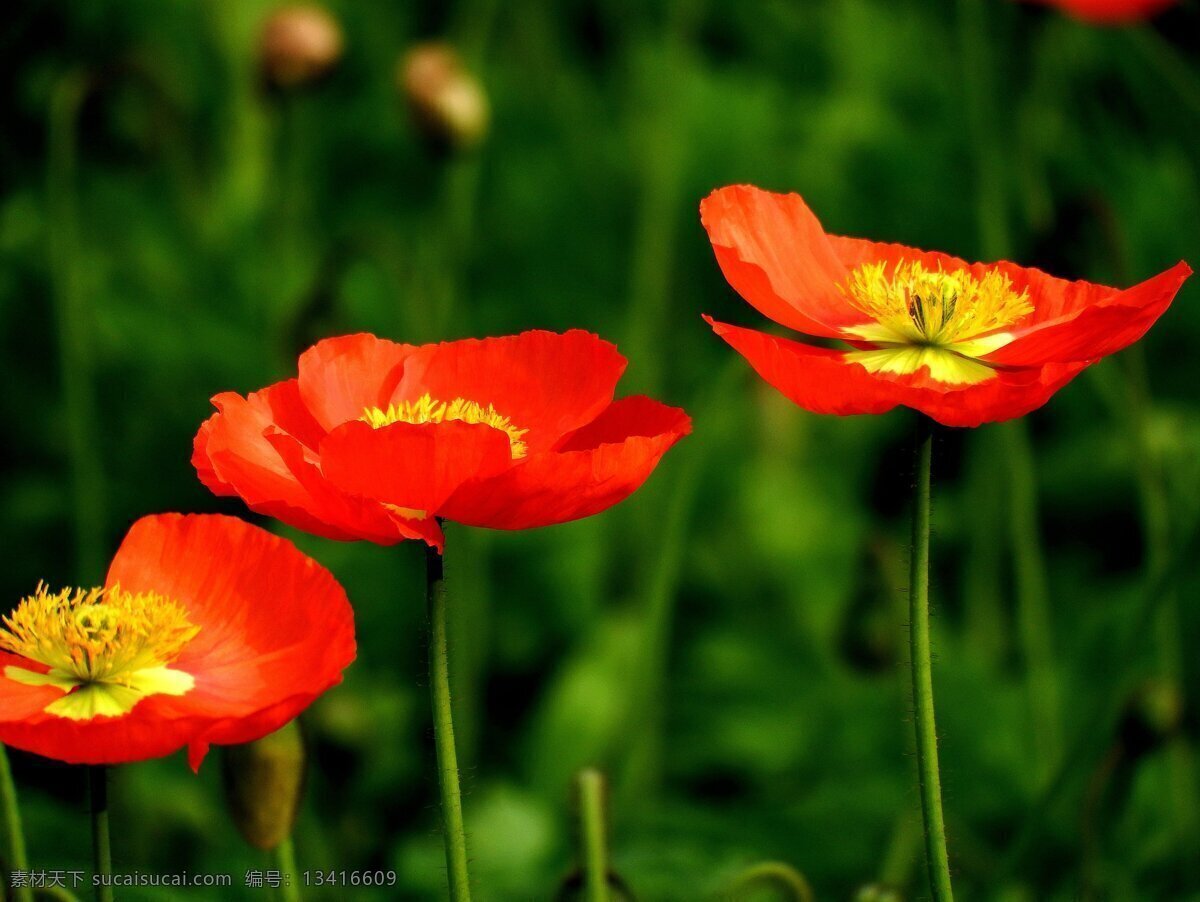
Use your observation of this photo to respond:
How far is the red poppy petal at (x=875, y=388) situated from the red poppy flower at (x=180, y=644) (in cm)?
15

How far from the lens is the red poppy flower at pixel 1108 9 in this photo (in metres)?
1.18

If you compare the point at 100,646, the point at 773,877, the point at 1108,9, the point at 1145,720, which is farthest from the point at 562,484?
the point at 1108,9

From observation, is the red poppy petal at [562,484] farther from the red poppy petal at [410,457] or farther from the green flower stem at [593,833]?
the green flower stem at [593,833]

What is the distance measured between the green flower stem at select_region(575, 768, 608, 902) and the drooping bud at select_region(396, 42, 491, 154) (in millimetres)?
817

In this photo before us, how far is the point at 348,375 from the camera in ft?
1.83

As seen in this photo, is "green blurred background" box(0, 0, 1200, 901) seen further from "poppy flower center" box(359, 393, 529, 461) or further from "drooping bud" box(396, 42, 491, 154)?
"poppy flower center" box(359, 393, 529, 461)

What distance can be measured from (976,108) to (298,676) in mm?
900

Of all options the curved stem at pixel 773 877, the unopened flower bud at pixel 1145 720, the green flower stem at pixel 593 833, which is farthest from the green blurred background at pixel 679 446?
the green flower stem at pixel 593 833

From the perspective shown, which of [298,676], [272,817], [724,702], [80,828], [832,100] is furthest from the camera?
[832,100]

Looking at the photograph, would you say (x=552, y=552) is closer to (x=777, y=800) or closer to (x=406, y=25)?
(x=777, y=800)

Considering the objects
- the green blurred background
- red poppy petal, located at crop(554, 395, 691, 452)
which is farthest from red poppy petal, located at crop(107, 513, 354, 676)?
the green blurred background

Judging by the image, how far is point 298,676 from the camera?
1.44ft

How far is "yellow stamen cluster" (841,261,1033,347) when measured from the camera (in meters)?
0.54

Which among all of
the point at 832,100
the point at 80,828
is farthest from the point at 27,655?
the point at 832,100
